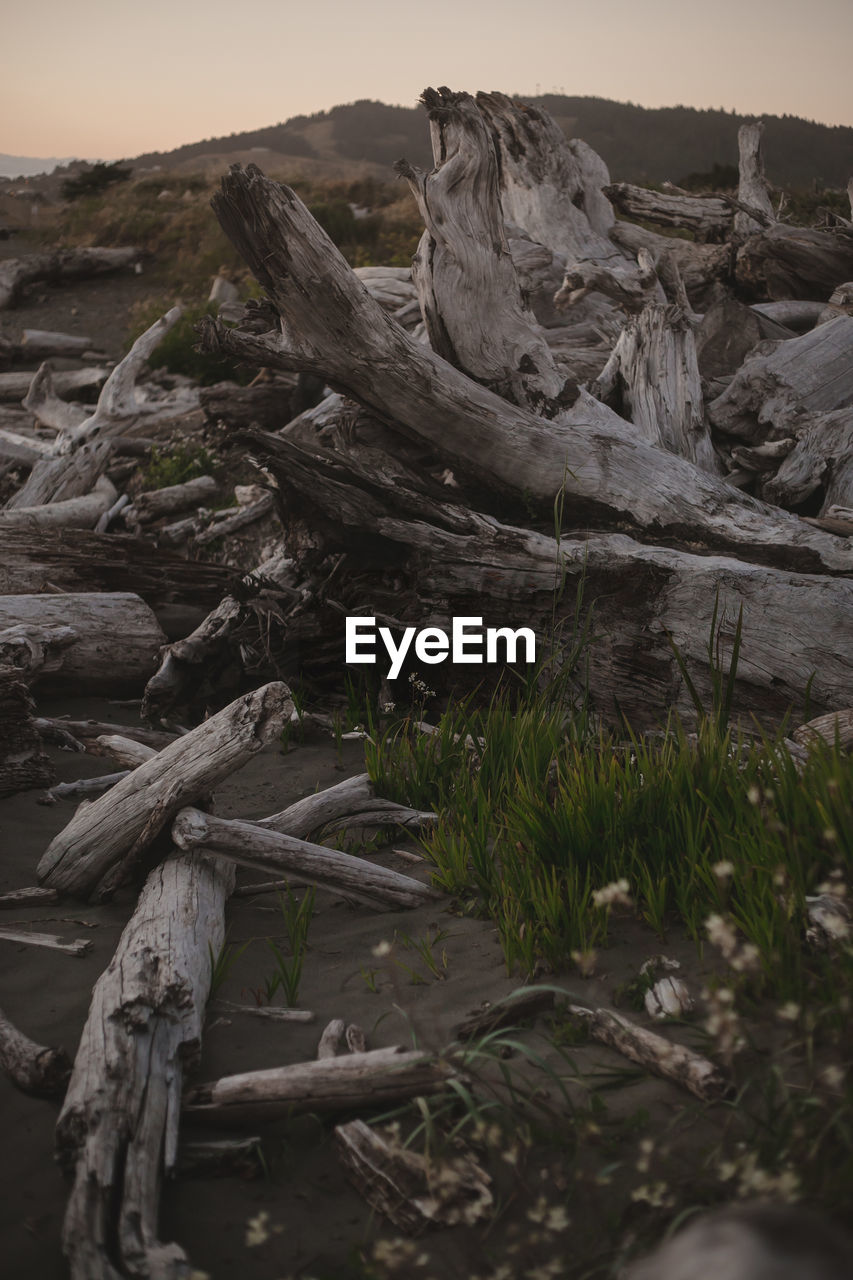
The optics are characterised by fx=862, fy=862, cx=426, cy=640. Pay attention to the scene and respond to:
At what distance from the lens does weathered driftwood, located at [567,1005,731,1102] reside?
2.17 metres

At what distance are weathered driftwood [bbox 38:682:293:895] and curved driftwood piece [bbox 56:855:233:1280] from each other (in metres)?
0.41

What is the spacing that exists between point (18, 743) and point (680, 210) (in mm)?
9317

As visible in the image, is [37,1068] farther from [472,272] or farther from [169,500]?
[169,500]

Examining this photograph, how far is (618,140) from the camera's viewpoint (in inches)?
2313

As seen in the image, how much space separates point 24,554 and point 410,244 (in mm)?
14886

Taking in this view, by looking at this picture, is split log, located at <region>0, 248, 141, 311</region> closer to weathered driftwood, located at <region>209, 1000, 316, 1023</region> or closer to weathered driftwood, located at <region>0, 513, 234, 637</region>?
weathered driftwood, located at <region>0, 513, 234, 637</region>

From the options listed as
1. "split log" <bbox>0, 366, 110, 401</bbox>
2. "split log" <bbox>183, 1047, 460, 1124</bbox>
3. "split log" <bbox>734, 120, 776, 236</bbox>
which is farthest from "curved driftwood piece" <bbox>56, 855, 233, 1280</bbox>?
"split log" <bbox>0, 366, 110, 401</bbox>

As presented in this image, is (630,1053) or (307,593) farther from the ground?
(307,593)

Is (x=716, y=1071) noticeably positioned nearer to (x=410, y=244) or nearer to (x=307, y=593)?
(x=307, y=593)

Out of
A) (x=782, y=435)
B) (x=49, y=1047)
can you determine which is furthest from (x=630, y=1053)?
(x=782, y=435)

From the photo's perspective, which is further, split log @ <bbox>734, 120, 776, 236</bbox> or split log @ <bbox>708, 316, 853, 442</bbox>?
split log @ <bbox>734, 120, 776, 236</bbox>

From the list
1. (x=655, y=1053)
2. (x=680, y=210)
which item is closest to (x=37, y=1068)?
(x=655, y=1053)

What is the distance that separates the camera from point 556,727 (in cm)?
397

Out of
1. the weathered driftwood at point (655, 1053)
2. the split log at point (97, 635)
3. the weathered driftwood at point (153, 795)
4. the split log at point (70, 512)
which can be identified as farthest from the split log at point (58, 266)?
the weathered driftwood at point (655, 1053)
